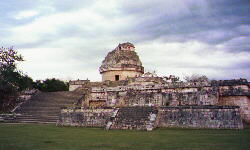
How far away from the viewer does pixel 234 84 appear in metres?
19.1

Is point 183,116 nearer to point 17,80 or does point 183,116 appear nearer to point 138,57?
point 17,80

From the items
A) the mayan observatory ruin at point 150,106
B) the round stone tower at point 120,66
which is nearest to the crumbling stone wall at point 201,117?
the mayan observatory ruin at point 150,106

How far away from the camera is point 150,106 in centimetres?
1636

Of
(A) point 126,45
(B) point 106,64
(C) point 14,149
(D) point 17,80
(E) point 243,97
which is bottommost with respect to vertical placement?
(C) point 14,149

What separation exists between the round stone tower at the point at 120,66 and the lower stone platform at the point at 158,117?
13.7 metres

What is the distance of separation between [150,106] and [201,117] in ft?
10.7

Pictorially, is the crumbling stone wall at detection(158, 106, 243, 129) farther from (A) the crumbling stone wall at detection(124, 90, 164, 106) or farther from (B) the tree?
(B) the tree

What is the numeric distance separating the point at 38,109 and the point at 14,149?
14605 mm

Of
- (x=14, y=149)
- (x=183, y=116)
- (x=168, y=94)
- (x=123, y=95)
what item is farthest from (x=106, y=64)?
(x=14, y=149)

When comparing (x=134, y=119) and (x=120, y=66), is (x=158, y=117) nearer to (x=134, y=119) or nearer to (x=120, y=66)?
(x=134, y=119)

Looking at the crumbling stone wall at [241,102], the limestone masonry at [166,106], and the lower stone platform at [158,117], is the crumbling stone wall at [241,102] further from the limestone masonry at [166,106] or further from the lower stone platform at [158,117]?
the lower stone platform at [158,117]

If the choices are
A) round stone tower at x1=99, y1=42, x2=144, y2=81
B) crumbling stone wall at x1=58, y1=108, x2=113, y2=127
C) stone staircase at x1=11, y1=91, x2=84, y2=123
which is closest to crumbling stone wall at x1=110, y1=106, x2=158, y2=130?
crumbling stone wall at x1=58, y1=108, x2=113, y2=127

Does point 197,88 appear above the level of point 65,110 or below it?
above

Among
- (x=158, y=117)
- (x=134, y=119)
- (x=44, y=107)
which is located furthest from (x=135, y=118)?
(x=44, y=107)
